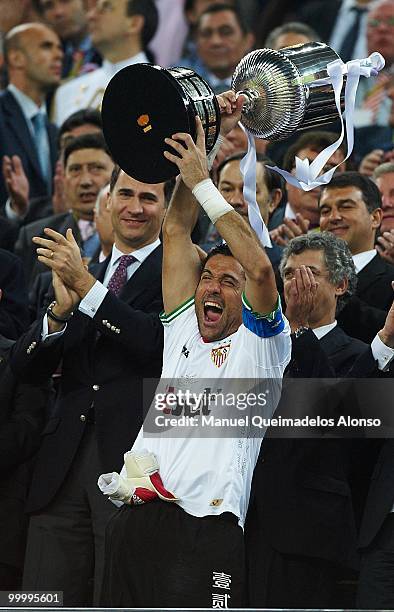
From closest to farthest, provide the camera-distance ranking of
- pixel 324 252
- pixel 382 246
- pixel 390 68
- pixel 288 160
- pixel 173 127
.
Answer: pixel 173 127 → pixel 324 252 → pixel 382 246 → pixel 288 160 → pixel 390 68

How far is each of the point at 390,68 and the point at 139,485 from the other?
317cm

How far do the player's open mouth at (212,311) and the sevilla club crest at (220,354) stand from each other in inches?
3.8

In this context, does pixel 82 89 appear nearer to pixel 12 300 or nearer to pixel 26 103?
pixel 26 103

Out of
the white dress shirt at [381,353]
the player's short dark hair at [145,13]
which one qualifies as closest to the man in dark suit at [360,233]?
the white dress shirt at [381,353]

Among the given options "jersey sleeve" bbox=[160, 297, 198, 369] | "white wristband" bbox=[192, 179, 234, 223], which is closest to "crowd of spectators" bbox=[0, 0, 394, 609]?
"jersey sleeve" bbox=[160, 297, 198, 369]

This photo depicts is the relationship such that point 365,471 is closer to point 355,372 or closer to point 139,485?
point 355,372

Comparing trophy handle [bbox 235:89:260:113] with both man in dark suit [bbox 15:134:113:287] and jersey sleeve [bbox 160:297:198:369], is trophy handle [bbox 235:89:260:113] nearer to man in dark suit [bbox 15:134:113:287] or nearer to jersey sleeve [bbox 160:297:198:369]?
jersey sleeve [bbox 160:297:198:369]

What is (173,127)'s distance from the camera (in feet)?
11.9

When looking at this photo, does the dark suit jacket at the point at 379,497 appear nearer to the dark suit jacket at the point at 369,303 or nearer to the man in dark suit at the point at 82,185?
the dark suit jacket at the point at 369,303

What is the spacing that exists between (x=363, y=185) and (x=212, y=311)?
3.55 ft

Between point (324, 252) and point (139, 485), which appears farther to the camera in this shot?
point (324, 252)

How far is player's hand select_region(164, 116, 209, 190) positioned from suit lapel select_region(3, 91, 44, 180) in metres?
2.82

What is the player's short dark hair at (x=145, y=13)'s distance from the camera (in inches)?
265

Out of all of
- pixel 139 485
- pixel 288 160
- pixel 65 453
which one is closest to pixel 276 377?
pixel 139 485
